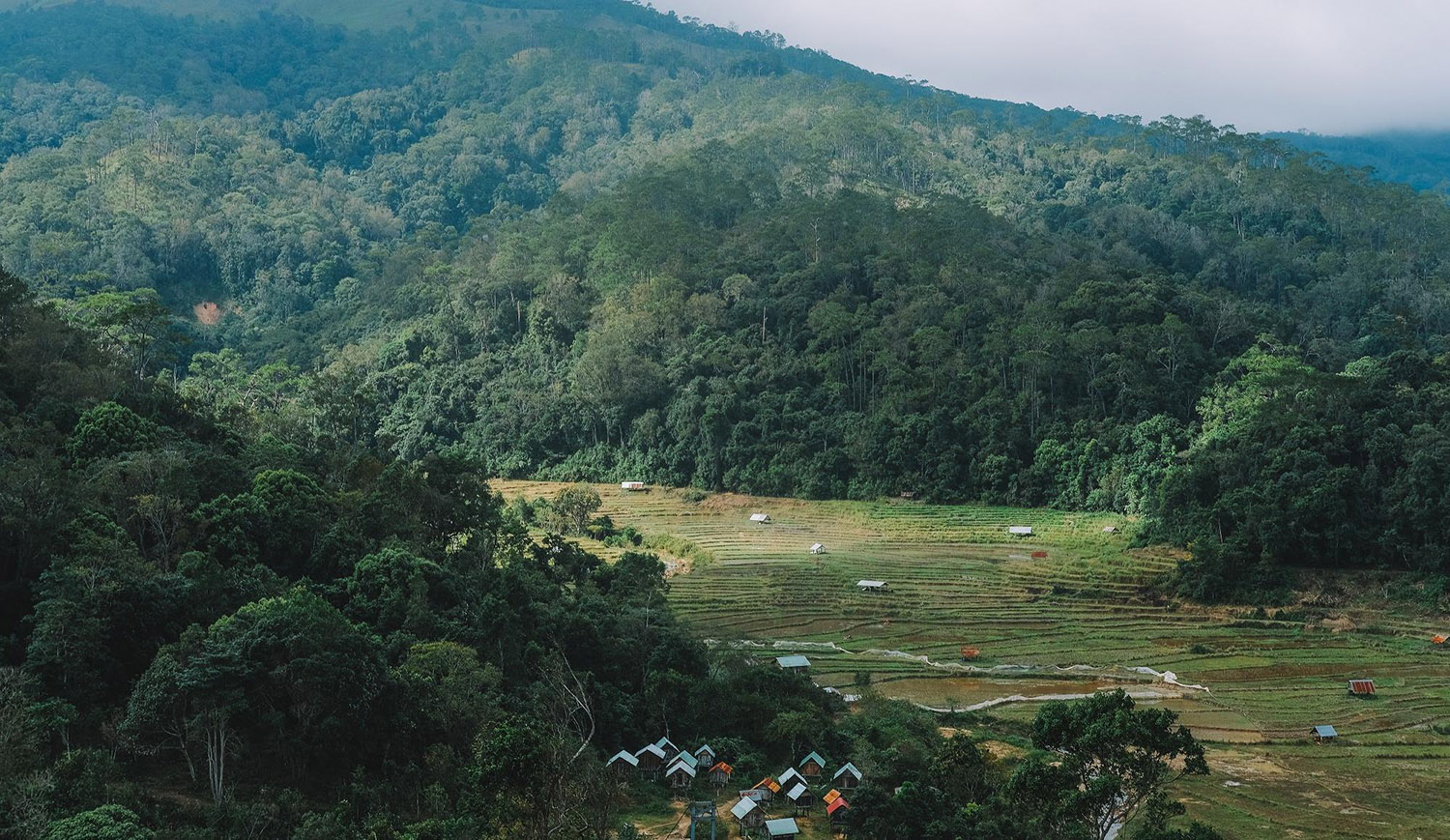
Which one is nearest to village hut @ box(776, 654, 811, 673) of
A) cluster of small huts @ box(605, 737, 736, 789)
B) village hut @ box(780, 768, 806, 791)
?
cluster of small huts @ box(605, 737, 736, 789)

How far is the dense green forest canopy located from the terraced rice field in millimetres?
2843

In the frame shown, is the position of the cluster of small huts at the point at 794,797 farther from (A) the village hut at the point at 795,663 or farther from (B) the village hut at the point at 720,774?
(A) the village hut at the point at 795,663

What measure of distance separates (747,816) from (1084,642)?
15815 millimetres

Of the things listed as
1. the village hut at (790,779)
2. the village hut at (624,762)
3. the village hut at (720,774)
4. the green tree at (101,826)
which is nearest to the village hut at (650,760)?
the village hut at (624,762)

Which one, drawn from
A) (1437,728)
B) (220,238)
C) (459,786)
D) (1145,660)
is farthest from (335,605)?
(220,238)

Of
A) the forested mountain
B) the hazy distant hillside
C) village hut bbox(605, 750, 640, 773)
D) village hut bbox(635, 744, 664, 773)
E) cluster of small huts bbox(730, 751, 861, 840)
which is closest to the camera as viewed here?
the forested mountain

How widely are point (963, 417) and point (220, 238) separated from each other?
46.5 m

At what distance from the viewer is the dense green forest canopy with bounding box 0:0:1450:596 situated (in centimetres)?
4384

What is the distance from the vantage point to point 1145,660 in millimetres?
32938

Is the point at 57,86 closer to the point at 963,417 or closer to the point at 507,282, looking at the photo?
the point at 507,282

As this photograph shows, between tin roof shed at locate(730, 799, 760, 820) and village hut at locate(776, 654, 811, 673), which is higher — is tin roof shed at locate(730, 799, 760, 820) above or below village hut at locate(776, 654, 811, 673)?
above

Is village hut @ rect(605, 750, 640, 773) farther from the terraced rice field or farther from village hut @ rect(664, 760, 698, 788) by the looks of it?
the terraced rice field

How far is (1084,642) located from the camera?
34.3 m

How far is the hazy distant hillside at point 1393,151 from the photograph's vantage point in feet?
426
